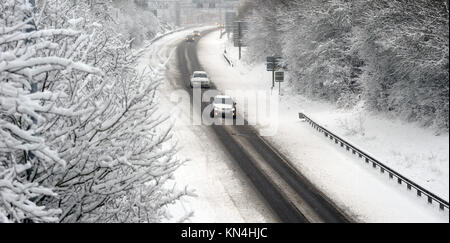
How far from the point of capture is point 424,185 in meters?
13.2

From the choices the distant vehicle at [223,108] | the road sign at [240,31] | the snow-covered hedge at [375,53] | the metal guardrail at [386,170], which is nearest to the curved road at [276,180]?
the distant vehicle at [223,108]

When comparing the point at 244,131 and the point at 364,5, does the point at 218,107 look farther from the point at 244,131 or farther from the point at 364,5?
the point at 364,5

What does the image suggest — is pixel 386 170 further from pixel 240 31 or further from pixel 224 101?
pixel 240 31

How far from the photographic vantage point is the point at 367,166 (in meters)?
18.0

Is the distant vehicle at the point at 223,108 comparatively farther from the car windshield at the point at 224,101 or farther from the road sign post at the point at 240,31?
the road sign post at the point at 240,31

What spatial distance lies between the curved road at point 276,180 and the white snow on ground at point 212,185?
1.54 ft

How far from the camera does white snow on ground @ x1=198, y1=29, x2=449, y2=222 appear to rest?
10.4 metres

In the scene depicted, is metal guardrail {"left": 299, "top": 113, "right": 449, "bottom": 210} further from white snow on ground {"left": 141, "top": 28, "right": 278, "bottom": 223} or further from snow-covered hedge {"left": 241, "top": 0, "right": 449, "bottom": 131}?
white snow on ground {"left": 141, "top": 28, "right": 278, "bottom": 223}

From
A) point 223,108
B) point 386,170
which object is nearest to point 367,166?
point 386,170

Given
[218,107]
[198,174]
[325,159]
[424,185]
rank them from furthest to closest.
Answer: [218,107] < [325,159] < [198,174] < [424,185]

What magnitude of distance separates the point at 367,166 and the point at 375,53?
726cm

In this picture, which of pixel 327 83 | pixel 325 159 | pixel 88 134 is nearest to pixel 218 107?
pixel 327 83
